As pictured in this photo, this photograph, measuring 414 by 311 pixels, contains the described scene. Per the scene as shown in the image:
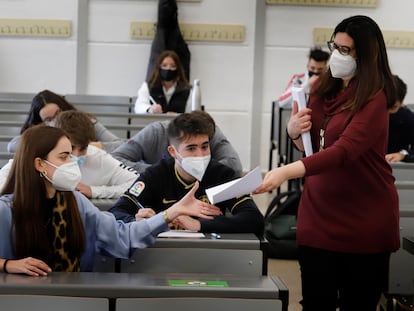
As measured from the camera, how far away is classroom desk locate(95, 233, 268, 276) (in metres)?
2.24

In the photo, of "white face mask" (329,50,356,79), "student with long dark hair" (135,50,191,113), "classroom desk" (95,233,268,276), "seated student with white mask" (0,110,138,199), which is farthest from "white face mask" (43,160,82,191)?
"student with long dark hair" (135,50,191,113)

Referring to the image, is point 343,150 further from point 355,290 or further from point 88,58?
point 88,58

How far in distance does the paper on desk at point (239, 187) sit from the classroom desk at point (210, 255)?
7.6 inches

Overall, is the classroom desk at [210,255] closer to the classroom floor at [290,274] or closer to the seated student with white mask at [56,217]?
the seated student with white mask at [56,217]

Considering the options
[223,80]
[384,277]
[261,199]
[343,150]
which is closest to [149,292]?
[343,150]

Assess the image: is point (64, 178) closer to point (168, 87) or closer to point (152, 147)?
point (152, 147)

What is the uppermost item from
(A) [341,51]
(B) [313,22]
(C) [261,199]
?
(B) [313,22]

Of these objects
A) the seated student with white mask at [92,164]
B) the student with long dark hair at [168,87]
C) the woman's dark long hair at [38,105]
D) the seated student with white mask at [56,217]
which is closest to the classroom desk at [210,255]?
the seated student with white mask at [56,217]

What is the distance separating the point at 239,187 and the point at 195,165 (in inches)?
32.1

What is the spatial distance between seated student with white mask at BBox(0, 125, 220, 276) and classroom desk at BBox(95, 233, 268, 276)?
0.06 m

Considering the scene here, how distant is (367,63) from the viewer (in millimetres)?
2287

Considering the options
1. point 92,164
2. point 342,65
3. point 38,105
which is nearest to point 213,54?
point 38,105

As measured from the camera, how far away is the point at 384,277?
2400 mm

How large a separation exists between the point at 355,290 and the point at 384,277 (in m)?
0.10
